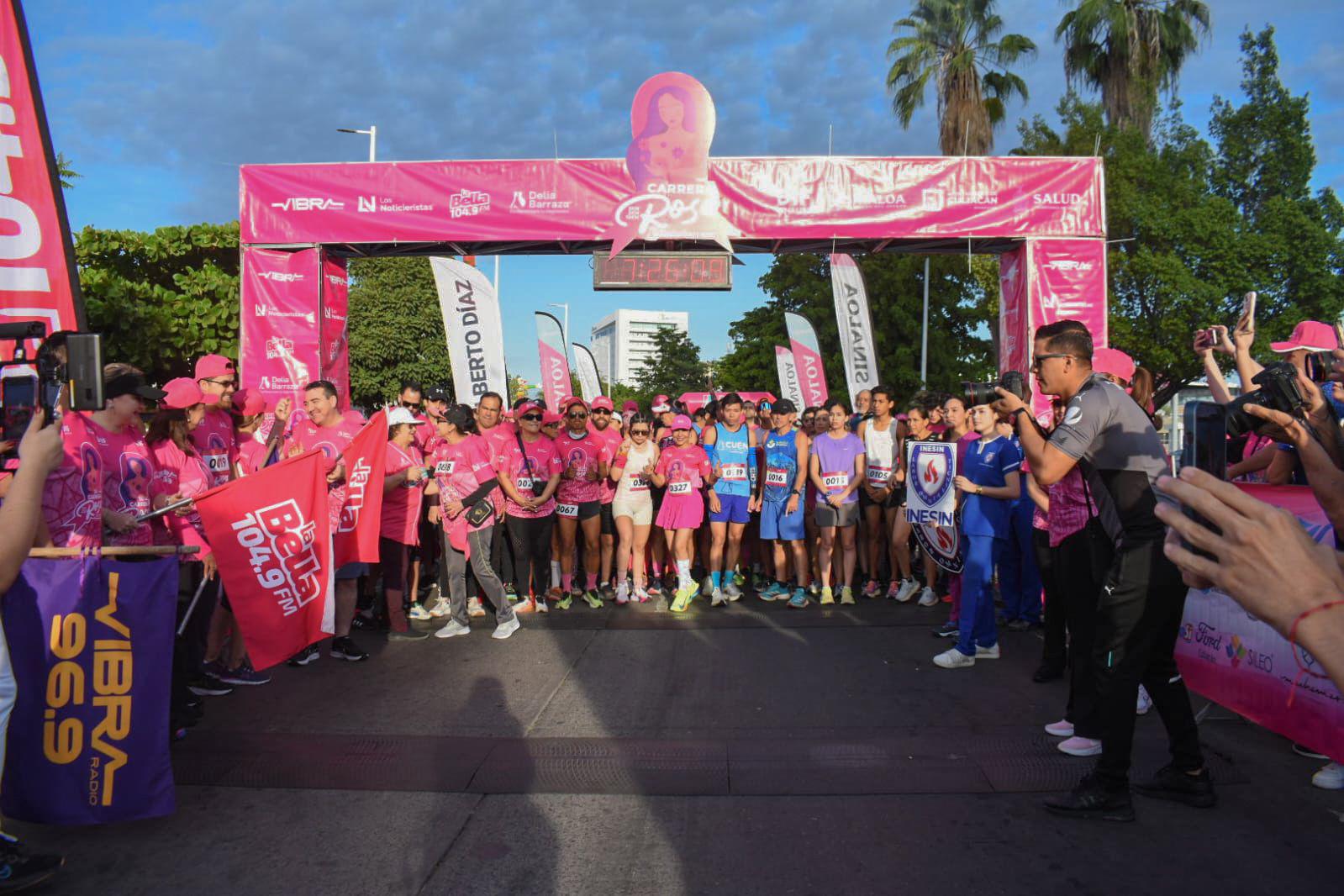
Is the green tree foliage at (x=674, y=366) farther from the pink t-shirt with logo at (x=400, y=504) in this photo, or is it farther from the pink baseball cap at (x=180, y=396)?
the pink baseball cap at (x=180, y=396)

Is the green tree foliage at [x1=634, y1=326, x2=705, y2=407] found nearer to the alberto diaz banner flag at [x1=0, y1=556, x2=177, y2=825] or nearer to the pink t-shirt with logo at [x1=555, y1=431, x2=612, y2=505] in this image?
the pink t-shirt with logo at [x1=555, y1=431, x2=612, y2=505]

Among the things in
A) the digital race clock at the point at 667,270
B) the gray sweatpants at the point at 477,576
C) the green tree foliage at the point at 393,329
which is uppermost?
the green tree foliage at the point at 393,329

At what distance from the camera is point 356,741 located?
4.62m

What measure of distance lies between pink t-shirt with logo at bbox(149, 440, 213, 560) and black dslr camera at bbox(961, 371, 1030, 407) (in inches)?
170

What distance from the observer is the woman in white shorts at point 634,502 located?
27.9ft

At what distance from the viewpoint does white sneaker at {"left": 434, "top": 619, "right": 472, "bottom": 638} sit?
7098 mm

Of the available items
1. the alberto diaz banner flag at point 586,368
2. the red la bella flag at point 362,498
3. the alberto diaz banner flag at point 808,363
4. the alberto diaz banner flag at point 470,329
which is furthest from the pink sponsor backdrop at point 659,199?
the alberto diaz banner flag at point 586,368

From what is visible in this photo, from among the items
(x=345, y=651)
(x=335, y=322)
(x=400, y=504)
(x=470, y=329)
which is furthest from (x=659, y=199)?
(x=345, y=651)

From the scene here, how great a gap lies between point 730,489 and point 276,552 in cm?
483

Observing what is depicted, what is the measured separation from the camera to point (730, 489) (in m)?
8.63

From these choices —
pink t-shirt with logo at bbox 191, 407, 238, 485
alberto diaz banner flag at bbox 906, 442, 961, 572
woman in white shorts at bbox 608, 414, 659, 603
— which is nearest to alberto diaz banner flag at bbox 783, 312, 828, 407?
woman in white shorts at bbox 608, 414, 659, 603

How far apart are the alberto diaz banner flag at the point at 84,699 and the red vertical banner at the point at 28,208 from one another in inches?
91.0

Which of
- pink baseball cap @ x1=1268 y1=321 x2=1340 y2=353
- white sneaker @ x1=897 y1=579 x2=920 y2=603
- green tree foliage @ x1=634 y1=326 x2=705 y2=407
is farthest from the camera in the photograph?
green tree foliage @ x1=634 y1=326 x2=705 y2=407

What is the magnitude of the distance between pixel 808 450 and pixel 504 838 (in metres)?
5.77
